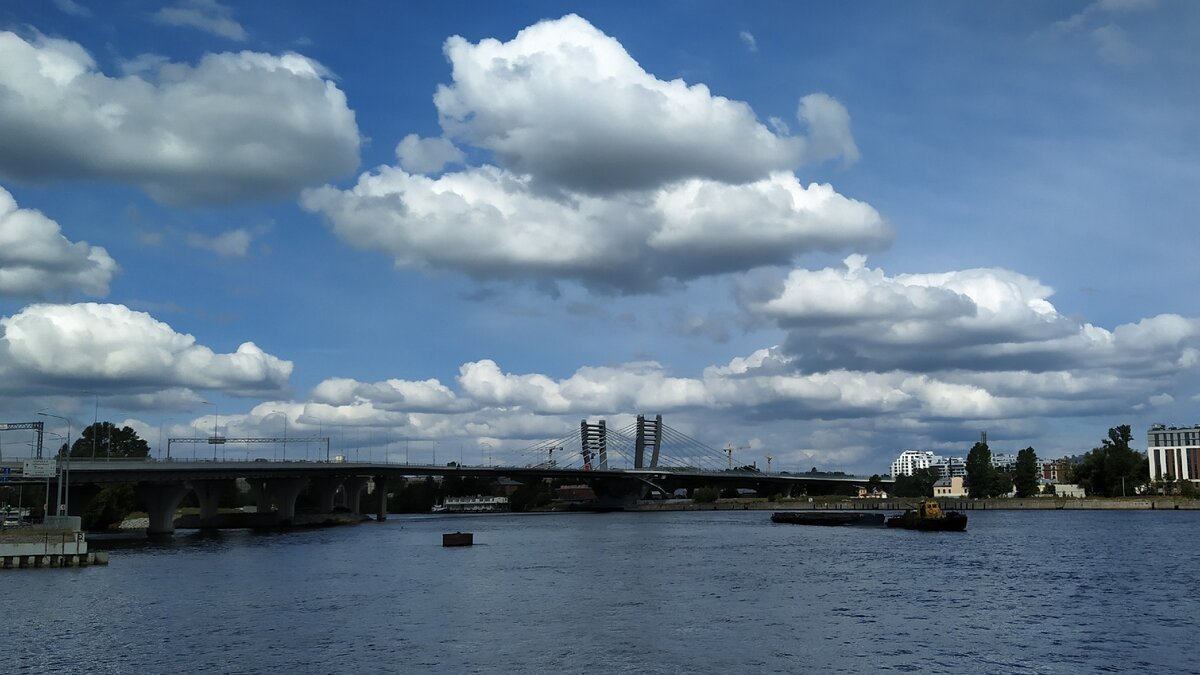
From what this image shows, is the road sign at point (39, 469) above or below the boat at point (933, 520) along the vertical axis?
above

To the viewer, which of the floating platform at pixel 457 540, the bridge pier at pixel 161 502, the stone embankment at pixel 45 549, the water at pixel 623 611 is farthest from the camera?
the bridge pier at pixel 161 502

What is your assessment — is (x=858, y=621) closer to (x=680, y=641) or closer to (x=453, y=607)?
(x=680, y=641)

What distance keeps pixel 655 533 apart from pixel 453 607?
97946 millimetres

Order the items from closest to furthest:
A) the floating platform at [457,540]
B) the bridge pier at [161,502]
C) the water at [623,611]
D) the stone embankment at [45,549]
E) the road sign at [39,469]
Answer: the water at [623,611] → the stone embankment at [45,549] → the road sign at [39,469] → the floating platform at [457,540] → the bridge pier at [161,502]

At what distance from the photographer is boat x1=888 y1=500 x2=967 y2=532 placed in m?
158

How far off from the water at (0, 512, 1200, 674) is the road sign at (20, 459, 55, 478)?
584 inches

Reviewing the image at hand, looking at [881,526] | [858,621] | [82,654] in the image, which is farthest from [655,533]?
[82,654]

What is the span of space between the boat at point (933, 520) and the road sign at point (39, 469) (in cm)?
12362

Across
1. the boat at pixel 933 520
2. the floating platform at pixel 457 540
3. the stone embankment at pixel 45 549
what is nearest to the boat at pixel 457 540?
the floating platform at pixel 457 540

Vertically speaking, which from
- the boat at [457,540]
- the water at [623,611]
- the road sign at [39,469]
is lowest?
the boat at [457,540]

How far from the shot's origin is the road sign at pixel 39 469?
4702 inches

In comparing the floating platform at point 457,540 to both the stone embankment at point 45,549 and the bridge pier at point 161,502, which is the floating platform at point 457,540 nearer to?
the stone embankment at point 45,549

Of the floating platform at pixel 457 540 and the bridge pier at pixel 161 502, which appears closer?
the floating platform at pixel 457 540

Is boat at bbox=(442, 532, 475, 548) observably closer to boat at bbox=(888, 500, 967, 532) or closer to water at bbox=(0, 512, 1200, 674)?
water at bbox=(0, 512, 1200, 674)
